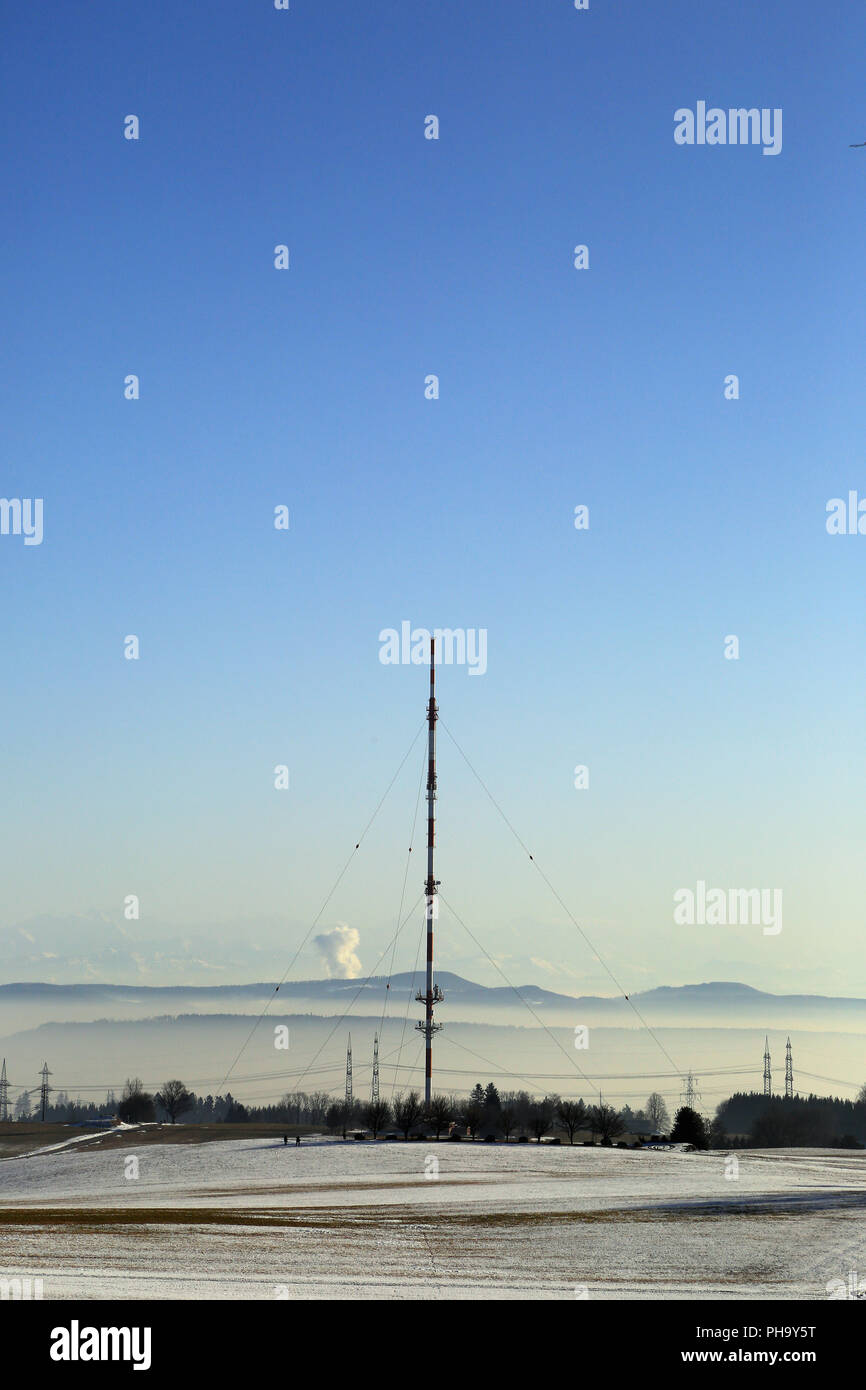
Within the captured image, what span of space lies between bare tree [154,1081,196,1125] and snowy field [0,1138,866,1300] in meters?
79.4

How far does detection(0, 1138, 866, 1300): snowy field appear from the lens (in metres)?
31.4

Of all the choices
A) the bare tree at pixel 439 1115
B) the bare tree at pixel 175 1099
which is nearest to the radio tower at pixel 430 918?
the bare tree at pixel 439 1115

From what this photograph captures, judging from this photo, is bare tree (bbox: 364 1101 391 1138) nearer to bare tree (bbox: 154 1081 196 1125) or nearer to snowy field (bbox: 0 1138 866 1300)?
snowy field (bbox: 0 1138 866 1300)

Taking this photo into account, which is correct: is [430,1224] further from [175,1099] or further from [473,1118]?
[175,1099]

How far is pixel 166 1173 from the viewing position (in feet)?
240

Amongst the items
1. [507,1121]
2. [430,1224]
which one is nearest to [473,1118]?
[507,1121]

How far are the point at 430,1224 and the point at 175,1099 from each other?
123128 mm

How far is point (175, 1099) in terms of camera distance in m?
159

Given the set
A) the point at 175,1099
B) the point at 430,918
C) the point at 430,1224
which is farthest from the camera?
the point at 175,1099

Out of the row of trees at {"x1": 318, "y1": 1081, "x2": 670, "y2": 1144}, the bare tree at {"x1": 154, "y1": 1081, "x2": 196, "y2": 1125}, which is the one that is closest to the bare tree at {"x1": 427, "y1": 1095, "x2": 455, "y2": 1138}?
the row of trees at {"x1": 318, "y1": 1081, "x2": 670, "y2": 1144}

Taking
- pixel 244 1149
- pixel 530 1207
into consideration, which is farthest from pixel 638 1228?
pixel 244 1149

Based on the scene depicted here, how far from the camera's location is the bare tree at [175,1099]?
158 m
